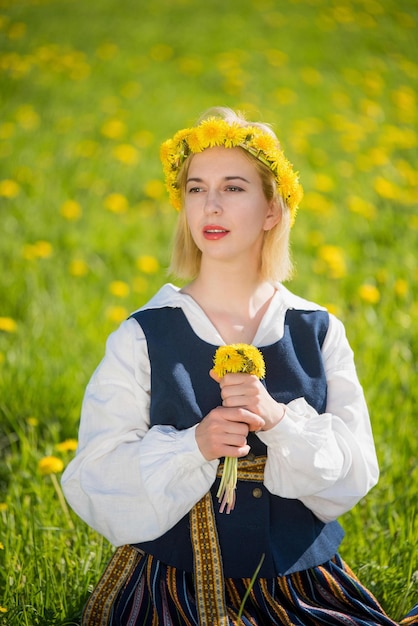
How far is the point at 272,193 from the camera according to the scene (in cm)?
222

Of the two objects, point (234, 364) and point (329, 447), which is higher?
point (234, 364)

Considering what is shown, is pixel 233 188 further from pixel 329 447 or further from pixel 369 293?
pixel 369 293

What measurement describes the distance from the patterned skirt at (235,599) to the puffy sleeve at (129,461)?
13 centimetres

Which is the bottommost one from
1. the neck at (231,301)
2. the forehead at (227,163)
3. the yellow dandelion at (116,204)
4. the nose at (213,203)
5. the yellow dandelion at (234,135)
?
the neck at (231,301)

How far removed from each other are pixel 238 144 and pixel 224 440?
0.81 metres

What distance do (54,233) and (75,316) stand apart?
937mm

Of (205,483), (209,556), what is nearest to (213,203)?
(205,483)

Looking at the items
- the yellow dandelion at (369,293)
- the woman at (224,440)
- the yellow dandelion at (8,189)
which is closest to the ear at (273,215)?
the woman at (224,440)

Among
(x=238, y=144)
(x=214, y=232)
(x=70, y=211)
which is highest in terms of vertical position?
(x=70, y=211)

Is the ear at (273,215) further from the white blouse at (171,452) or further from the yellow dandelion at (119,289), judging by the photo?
the yellow dandelion at (119,289)

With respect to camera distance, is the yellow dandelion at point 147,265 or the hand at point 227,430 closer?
the hand at point 227,430

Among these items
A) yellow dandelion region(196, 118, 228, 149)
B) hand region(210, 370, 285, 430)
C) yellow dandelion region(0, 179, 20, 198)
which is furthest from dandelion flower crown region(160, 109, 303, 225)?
yellow dandelion region(0, 179, 20, 198)

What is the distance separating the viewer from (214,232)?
83.6 inches

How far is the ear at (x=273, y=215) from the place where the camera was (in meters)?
2.24
